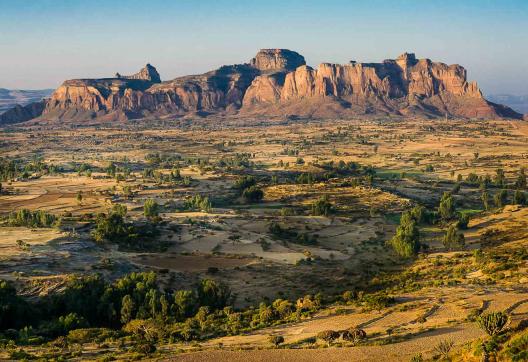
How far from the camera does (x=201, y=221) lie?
102m

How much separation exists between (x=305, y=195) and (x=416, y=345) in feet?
308

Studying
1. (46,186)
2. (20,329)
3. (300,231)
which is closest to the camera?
(20,329)

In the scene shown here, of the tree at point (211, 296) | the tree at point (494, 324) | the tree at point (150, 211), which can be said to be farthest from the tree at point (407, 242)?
the tree at point (494, 324)

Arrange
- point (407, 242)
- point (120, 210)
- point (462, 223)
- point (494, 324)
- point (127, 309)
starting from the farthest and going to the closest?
point (120, 210)
point (462, 223)
point (407, 242)
point (127, 309)
point (494, 324)

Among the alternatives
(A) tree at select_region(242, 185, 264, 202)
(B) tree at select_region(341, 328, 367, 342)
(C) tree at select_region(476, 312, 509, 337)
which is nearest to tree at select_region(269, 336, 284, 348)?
(B) tree at select_region(341, 328, 367, 342)

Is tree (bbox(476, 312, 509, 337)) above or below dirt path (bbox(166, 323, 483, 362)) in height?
above

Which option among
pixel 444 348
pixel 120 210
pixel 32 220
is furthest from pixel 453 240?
pixel 32 220

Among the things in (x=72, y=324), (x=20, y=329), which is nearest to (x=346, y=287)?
(x=72, y=324)

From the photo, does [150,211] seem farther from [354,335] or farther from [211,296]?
[354,335]

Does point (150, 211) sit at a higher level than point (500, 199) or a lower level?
lower

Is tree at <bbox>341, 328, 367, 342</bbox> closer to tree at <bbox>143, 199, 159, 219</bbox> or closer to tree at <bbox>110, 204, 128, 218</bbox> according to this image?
tree at <bbox>143, 199, 159, 219</bbox>

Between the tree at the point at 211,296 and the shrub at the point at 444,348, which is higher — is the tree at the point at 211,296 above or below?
below

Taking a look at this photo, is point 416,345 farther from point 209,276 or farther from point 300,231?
point 300,231

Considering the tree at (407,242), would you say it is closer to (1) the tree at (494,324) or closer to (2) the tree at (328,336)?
(2) the tree at (328,336)
